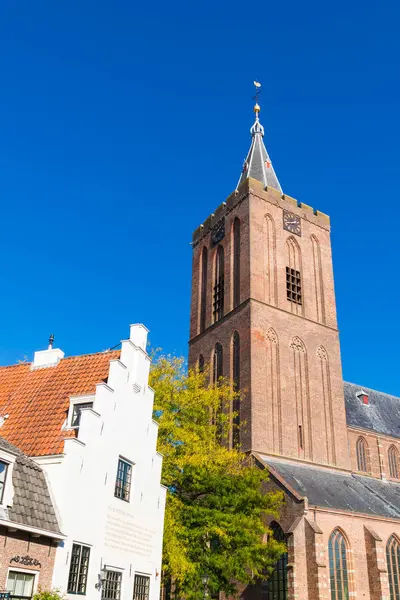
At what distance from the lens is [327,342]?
131 feet

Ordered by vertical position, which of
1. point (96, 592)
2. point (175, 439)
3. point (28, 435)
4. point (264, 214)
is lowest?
point (96, 592)

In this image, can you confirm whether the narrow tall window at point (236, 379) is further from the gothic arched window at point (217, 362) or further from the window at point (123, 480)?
the window at point (123, 480)

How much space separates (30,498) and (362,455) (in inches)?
1317

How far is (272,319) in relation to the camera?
37.8m

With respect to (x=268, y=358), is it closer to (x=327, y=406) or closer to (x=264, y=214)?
(x=327, y=406)

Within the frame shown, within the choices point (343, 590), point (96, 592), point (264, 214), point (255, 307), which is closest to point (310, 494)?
point (343, 590)

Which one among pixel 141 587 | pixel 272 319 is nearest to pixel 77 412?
pixel 141 587

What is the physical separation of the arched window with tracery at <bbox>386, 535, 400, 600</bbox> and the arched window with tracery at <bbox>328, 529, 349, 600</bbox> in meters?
3.30

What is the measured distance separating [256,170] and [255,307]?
14.5 meters

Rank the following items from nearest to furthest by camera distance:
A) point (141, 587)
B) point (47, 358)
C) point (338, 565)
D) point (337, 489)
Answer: point (141, 587), point (47, 358), point (338, 565), point (337, 489)

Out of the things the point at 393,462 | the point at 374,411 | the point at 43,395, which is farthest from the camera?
the point at 374,411

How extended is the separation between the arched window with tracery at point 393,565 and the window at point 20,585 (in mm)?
23259

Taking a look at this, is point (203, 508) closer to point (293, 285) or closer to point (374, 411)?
point (293, 285)

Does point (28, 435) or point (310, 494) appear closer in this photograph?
point (28, 435)
